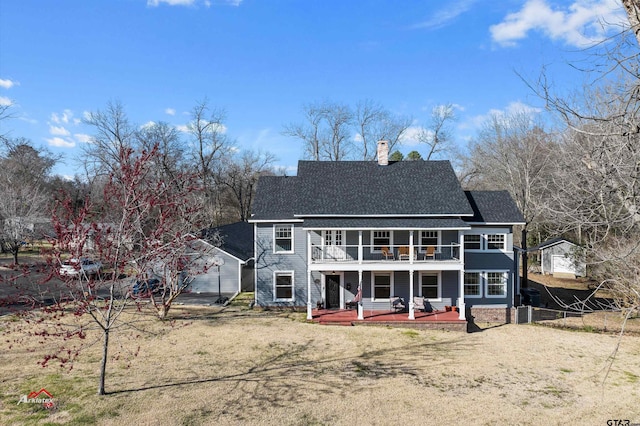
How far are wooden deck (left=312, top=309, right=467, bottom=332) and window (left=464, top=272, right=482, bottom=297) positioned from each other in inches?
73.6

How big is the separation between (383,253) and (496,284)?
6.43m

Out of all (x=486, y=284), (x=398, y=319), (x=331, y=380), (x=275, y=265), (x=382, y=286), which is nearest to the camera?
(x=331, y=380)

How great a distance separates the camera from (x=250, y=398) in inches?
397

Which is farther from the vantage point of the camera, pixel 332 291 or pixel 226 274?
pixel 226 274

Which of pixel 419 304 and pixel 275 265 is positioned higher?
pixel 275 265

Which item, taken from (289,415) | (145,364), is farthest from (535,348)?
(145,364)

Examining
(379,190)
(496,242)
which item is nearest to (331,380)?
(379,190)

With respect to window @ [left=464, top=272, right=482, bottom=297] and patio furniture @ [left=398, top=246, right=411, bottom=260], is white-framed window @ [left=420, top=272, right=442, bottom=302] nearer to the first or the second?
patio furniture @ [left=398, top=246, right=411, bottom=260]

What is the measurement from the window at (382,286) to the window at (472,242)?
4.57 m

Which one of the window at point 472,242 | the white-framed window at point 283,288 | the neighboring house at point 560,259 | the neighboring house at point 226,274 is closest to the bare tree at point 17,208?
the neighboring house at point 226,274

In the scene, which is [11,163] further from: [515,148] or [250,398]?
[515,148]

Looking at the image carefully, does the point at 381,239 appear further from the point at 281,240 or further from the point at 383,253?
the point at 281,240

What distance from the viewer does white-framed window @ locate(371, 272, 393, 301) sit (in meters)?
20.1

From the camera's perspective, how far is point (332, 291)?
66.9ft
